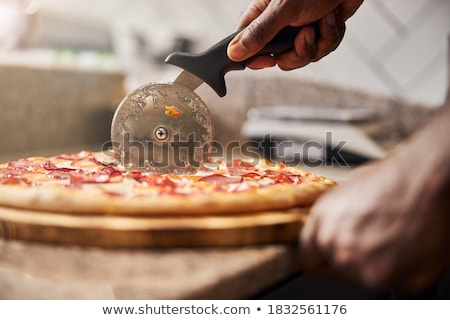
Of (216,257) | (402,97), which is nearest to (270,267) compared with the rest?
(216,257)

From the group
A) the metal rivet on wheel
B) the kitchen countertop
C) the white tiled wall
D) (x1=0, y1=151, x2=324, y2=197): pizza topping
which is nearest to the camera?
the kitchen countertop

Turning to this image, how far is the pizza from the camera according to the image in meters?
0.48

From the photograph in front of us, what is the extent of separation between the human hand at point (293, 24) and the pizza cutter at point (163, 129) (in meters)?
0.08

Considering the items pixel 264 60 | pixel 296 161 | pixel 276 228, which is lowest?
pixel 296 161

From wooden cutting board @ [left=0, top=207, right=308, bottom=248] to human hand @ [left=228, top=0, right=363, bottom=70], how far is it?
0.28 meters

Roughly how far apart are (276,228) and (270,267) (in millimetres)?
49

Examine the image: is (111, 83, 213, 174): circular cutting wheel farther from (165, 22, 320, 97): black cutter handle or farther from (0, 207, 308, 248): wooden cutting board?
(0, 207, 308, 248): wooden cutting board

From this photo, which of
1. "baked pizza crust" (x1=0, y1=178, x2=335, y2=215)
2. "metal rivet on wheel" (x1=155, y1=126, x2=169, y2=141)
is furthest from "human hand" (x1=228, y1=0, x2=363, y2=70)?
"baked pizza crust" (x1=0, y1=178, x2=335, y2=215)

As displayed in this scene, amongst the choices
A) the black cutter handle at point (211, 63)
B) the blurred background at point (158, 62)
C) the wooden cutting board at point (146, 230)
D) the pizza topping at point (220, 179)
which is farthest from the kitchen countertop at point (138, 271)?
the blurred background at point (158, 62)

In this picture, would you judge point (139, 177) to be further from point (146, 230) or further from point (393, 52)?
point (393, 52)

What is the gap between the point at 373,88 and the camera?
156 centimetres

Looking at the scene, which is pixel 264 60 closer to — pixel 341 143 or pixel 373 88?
pixel 341 143

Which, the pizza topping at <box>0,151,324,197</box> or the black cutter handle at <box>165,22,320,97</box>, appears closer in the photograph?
the pizza topping at <box>0,151,324,197</box>

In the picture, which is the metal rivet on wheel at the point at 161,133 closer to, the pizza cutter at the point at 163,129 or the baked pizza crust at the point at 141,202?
the pizza cutter at the point at 163,129
